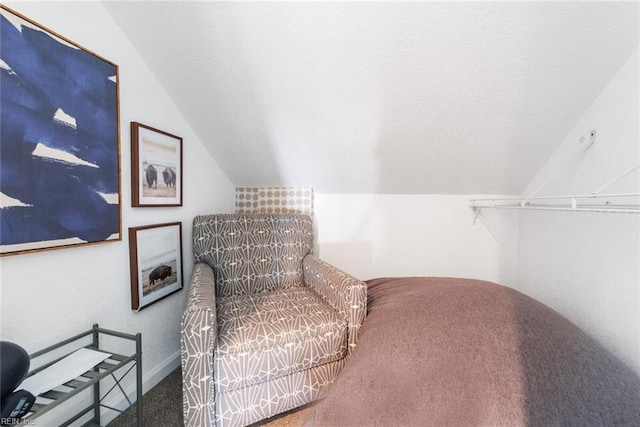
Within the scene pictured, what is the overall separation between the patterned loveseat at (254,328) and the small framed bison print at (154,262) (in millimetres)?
141

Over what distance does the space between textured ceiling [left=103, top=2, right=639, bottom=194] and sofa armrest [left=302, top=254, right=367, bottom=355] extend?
2.85 ft

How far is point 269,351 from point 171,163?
118 centimetres

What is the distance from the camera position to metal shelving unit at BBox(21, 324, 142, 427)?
74cm

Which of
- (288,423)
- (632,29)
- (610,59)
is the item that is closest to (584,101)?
(610,59)

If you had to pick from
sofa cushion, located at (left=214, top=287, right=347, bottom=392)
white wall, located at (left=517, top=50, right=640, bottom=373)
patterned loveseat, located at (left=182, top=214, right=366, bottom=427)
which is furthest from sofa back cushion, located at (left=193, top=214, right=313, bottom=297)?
white wall, located at (left=517, top=50, right=640, bottom=373)

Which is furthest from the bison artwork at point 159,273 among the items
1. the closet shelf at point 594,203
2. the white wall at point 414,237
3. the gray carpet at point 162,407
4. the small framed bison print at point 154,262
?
the closet shelf at point 594,203

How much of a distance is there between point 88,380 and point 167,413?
0.56 m

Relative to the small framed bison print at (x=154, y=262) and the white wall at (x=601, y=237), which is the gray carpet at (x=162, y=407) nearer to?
the small framed bison print at (x=154, y=262)

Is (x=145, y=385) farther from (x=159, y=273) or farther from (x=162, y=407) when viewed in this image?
(x=159, y=273)

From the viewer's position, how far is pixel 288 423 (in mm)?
1228

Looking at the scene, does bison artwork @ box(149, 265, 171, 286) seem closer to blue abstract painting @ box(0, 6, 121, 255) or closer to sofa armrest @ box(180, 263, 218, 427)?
blue abstract painting @ box(0, 6, 121, 255)

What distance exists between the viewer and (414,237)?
7.30 ft

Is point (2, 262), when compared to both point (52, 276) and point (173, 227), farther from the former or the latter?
point (173, 227)

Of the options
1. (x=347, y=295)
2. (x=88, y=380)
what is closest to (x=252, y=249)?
(x=347, y=295)
